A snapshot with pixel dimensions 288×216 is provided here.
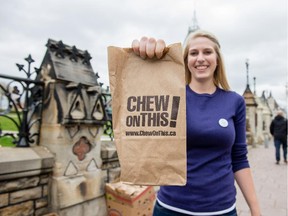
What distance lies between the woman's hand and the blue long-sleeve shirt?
0.38 m

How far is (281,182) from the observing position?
6.27 meters

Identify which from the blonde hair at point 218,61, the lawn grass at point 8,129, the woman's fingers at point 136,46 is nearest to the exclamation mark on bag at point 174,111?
the woman's fingers at point 136,46

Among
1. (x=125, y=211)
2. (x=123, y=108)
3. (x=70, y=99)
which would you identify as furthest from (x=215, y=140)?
(x=125, y=211)

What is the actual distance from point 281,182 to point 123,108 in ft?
20.6

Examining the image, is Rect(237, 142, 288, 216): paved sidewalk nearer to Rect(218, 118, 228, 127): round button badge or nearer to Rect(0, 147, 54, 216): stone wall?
Rect(0, 147, 54, 216): stone wall

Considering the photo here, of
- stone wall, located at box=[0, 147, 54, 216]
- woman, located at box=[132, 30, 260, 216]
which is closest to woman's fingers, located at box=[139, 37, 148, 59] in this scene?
woman, located at box=[132, 30, 260, 216]

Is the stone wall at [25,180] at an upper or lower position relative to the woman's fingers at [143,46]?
lower

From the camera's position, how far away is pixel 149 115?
1220mm

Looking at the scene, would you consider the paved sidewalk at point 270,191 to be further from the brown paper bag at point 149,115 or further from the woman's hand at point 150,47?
the woman's hand at point 150,47

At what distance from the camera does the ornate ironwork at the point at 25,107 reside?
300cm

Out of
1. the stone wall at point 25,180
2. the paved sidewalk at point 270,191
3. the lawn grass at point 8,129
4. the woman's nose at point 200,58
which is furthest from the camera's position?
the lawn grass at point 8,129

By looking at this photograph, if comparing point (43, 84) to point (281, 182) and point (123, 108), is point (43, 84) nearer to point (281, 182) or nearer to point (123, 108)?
point (123, 108)

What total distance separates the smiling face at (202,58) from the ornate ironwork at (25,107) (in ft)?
7.24

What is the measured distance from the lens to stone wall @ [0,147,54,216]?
2.61m
